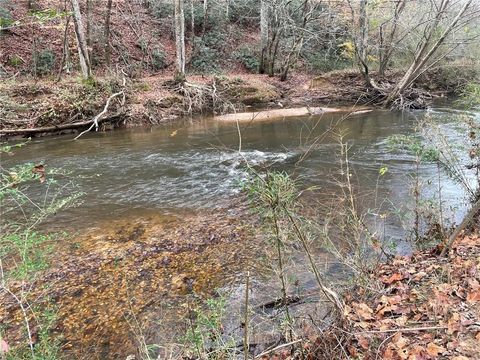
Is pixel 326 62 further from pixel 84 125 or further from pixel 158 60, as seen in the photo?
pixel 84 125

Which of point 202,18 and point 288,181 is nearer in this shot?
point 288,181

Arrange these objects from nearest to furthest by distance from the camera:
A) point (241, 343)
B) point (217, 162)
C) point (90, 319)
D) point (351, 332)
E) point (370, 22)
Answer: point (351, 332) < point (241, 343) < point (90, 319) < point (217, 162) < point (370, 22)

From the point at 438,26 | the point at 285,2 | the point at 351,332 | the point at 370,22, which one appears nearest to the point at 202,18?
the point at 285,2

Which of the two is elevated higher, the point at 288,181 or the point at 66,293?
the point at 288,181

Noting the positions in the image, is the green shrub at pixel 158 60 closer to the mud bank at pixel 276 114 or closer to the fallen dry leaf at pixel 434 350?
the mud bank at pixel 276 114

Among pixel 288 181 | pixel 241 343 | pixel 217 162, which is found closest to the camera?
pixel 288 181

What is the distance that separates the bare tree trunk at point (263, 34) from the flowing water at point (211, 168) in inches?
387

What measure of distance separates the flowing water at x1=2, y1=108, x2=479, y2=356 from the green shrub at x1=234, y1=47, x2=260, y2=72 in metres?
10.8

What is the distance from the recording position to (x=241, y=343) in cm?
365

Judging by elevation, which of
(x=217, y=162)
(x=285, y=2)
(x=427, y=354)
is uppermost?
(x=285, y=2)

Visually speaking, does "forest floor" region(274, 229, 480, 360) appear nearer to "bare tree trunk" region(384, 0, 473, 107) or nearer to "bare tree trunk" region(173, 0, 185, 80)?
A: "bare tree trunk" region(384, 0, 473, 107)

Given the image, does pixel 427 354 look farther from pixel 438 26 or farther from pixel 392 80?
pixel 392 80

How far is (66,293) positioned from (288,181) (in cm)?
329

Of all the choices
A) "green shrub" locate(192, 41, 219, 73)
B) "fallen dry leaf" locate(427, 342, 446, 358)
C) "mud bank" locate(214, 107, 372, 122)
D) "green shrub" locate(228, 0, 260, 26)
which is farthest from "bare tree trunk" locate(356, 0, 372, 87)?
"fallen dry leaf" locate(427, 342, 446, 358)
